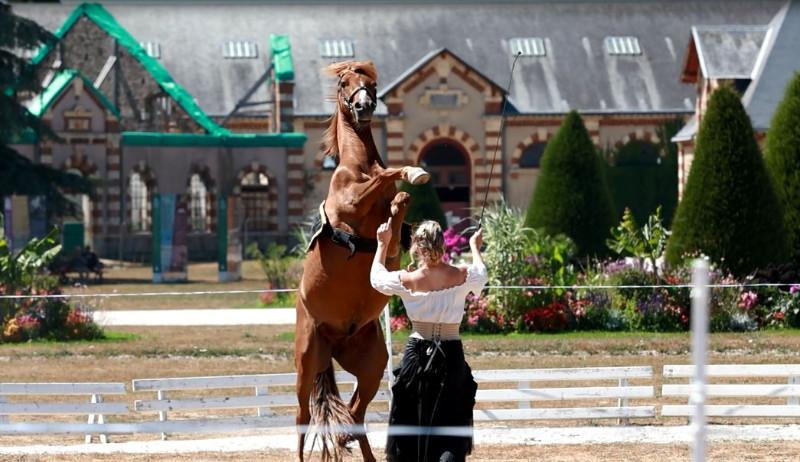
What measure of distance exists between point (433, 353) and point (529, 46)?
43166 millimetres

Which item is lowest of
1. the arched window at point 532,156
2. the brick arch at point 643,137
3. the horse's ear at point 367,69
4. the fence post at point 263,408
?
the fence post at point 263,408

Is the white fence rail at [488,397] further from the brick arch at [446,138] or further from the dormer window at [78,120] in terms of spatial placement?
the brick arch at [446,138]

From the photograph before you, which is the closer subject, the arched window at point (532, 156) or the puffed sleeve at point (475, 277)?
the puffed sleeve at point (475, 277)

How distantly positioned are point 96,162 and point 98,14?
421 cm

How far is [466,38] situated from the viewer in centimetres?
5244

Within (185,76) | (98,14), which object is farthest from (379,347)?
(185,76)

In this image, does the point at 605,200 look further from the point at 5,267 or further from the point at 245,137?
the point at 245,137

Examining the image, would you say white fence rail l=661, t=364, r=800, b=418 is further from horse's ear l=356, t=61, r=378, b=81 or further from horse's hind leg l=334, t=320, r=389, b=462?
horse's ear l=356, t=61, r=378, b=81

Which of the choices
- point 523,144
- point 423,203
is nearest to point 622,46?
point 523,144

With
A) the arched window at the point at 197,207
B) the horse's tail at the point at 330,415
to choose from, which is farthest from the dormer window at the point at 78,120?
the horse's tail at the point at 330,415

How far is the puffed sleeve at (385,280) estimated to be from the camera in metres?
9.31

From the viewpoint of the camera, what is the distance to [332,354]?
1070cm

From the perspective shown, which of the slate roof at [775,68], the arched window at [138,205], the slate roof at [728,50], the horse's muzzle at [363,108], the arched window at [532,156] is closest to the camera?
the horse's muzzle at [363,108]

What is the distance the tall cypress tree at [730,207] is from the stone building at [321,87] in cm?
2027
